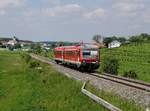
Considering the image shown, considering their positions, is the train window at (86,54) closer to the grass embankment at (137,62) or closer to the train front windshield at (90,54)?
the train front windshield at (90,54)

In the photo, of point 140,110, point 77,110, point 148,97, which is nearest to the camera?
point 140,110

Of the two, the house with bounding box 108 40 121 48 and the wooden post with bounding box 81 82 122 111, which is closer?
the wooden post with bounding box 81 82 122 111

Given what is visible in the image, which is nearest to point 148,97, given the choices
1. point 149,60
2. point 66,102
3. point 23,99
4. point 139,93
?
point 139,93

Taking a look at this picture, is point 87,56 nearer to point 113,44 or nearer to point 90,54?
point 90,54

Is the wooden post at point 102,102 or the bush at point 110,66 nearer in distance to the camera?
the wooden post at point 102,102

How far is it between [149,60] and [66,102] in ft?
148

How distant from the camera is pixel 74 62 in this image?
4425 cm

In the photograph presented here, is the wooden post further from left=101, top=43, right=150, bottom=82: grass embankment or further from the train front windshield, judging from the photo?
the train front windshield

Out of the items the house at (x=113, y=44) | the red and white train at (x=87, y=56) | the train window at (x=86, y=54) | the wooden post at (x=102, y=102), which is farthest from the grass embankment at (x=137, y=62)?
the house at (x=113, y=44)

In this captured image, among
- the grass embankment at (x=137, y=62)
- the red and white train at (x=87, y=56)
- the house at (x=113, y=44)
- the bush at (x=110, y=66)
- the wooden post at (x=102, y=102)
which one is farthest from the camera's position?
the house at (x=113, y=44)

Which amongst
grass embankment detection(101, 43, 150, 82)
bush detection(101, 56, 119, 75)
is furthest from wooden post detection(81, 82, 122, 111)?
bush detection(101, 56, 119, 75)

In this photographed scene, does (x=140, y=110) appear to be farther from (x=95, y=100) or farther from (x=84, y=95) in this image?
(x=84, y=95)

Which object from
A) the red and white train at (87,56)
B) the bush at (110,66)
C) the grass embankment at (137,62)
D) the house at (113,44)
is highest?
the red and white train at (87,56)

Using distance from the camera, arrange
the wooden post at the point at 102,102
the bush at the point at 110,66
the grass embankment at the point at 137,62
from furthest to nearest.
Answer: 1. the grass embankment at the point at 137,62
2. the bush at the point at 110,66
3. the wooden post at the point at 102,102
